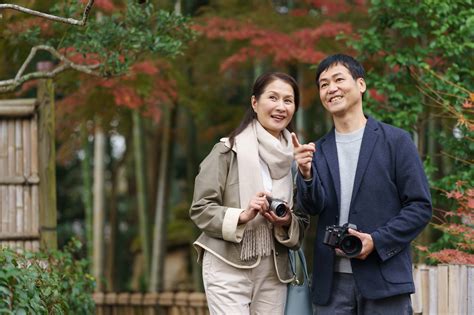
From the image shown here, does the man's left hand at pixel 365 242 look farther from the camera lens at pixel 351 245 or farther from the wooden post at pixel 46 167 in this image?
the wooden post at pixel 46 167

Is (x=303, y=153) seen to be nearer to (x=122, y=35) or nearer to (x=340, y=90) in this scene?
(x=340, y=90)

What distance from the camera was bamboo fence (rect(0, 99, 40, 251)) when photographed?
240 inches

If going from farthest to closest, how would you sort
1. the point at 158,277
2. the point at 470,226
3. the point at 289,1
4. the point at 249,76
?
the point at 249,76, the point at 158,277, the point at 289,1, the point at 470,226

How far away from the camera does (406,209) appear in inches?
141

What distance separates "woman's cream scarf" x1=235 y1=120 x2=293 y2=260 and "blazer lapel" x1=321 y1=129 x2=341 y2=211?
16 cm

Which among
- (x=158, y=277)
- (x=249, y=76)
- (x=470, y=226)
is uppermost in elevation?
(x=249, y=76)

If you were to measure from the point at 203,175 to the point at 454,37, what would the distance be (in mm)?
2853

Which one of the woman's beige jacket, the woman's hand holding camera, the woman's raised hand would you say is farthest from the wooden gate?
the woman's raised hand

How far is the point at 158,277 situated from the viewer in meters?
10.1

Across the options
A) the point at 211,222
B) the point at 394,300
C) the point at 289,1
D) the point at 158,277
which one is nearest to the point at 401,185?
the point at 394,300

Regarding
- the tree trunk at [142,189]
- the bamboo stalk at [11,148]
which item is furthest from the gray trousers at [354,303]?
the tree trunk at [142,189]

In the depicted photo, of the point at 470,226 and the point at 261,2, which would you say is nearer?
the point at 470,226

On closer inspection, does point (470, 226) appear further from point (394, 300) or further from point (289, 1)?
point (289, 1)

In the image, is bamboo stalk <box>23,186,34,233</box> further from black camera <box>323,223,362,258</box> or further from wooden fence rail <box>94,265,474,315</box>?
black camera <box>323,223,362,258</box>
